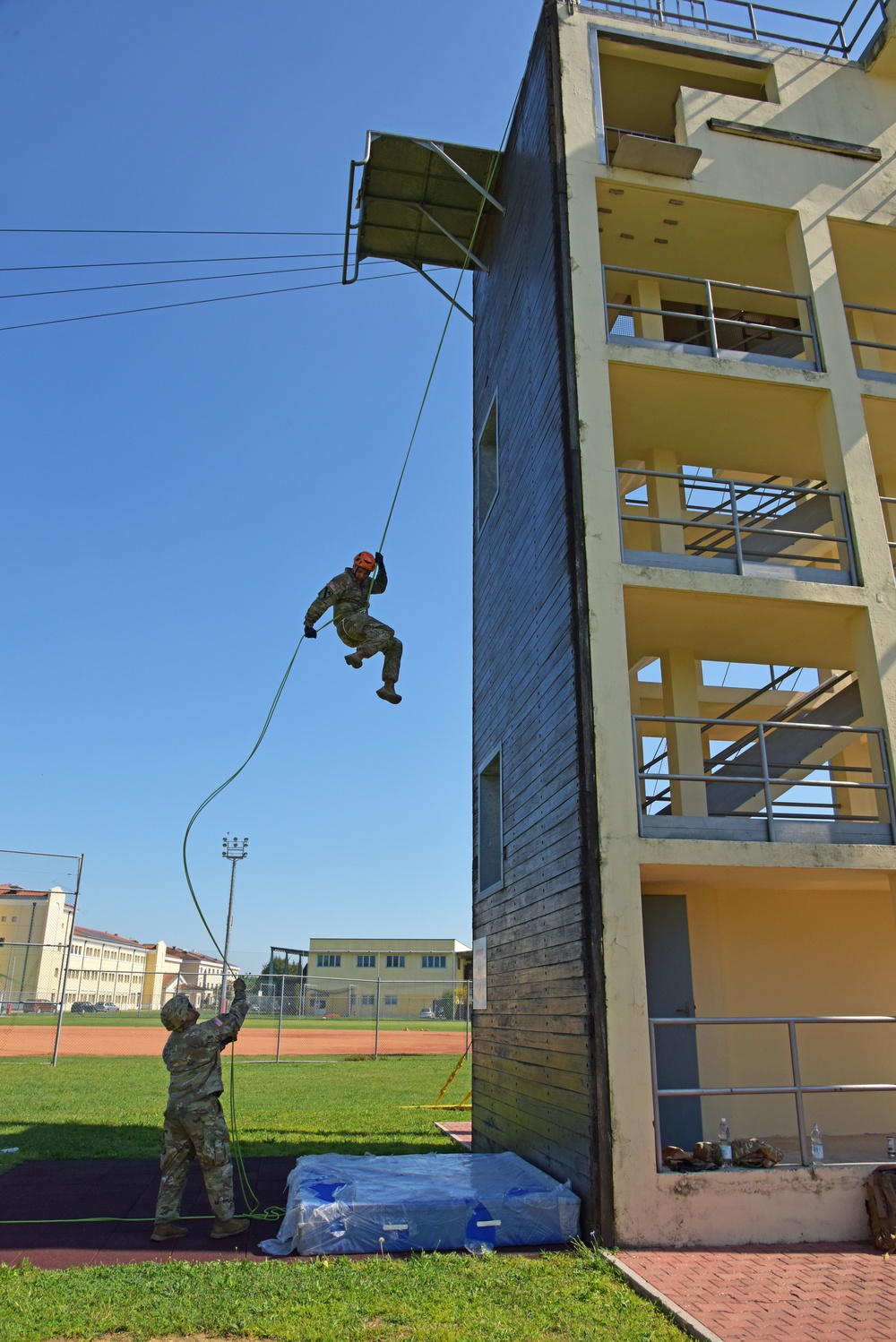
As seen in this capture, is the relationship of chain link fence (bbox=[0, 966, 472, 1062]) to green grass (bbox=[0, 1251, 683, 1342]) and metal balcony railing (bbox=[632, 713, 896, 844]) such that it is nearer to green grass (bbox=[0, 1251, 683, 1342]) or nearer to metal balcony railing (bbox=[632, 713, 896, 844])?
metal balcony railing (bbox=[632, 713, 896, 844])

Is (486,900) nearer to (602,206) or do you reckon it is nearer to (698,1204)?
(698,1204)

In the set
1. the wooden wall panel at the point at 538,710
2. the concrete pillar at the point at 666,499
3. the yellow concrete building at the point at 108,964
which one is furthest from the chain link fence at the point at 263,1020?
the concrete pillar at the point at 666,499

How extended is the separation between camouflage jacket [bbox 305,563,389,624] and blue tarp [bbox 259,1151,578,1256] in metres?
5.24

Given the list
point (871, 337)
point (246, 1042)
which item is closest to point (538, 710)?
point (871, 337)

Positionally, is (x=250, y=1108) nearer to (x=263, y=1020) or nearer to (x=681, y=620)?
(x=681, y=620)

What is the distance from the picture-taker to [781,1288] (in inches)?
222

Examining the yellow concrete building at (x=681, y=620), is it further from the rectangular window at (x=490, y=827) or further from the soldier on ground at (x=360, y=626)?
the soldier on ground at (x=360, y=626)

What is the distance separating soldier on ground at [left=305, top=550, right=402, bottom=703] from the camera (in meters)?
9.72

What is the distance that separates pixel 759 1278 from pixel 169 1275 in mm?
3813

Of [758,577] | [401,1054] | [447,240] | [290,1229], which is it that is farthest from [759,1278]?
[401,1054]

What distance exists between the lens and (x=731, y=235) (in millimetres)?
10938

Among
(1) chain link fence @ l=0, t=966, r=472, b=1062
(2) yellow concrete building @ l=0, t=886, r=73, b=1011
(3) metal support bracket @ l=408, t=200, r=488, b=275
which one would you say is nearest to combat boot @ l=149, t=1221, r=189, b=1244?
(3) metal support bracket @ l=408, t=200, r=488, b=275

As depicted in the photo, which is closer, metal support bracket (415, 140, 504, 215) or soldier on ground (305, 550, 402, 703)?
soldier on ground (305, 550, 402, 703)

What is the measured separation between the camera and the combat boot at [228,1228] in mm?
6707
